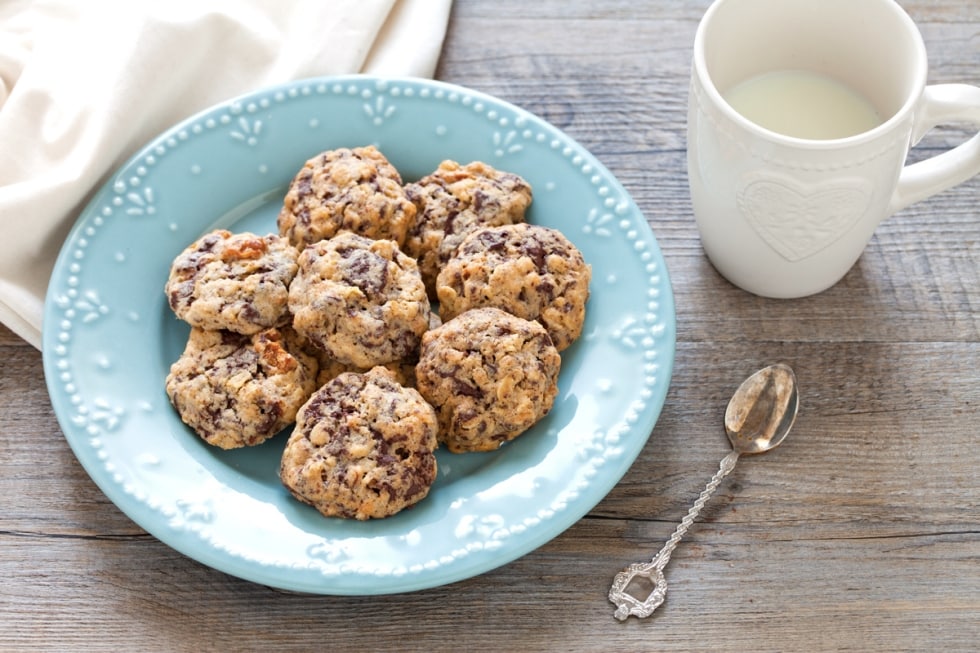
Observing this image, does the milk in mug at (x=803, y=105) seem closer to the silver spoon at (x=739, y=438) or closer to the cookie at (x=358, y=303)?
the silver spoon at (x=739, y=438)

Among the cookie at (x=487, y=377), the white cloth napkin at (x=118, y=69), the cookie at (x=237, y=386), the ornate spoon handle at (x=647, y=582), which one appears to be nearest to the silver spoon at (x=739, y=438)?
the ornate spoon handle at (x=647, y=582)

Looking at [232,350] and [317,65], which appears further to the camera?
[317,65]

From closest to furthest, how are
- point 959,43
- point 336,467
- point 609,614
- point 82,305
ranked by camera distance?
point 336,467
point 609,614
point 82,305
point 959,43

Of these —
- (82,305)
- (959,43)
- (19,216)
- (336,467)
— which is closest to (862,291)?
(959,43)

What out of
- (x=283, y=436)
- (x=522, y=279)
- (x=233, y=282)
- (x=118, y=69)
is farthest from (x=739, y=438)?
(x=118, y=69)

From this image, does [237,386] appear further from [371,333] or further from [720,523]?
[720,523]

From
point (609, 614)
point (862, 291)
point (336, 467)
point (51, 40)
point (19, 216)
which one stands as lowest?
point (609, 614)

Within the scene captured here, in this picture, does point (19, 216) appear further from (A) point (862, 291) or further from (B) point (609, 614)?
(A) point (862, 291)

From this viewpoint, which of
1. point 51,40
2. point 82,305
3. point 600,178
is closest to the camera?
point 82,305
